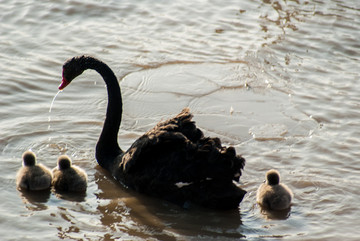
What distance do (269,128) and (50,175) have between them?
259 centimetres

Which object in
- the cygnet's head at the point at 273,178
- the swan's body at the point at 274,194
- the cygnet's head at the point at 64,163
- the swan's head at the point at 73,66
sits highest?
the swan's head at the point at 73,66

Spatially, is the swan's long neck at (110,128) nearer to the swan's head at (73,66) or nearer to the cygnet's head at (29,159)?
the swan's head at (73,66)

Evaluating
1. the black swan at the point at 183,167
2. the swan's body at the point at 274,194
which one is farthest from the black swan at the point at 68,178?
the swan's body at the point at 274,194

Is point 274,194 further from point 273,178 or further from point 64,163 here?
point 64,163

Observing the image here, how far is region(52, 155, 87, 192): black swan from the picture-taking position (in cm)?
570

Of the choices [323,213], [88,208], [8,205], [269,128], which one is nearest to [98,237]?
[88,208]

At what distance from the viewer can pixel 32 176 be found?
5625 millimetres

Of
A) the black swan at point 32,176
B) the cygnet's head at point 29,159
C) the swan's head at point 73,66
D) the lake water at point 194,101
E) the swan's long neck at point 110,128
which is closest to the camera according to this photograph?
the lake water at point 194,101

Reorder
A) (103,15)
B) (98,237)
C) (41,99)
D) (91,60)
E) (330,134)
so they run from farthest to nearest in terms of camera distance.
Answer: (103,15)
(41,99)
(330,134)
(91,60)
(98,237)

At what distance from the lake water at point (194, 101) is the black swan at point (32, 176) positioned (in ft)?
0.32

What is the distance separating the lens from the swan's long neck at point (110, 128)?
629 centimetres

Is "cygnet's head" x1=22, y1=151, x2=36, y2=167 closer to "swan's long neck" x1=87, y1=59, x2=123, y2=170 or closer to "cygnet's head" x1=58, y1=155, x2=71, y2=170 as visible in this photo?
"cygnet's head" x1=58, y1=155, x2=71, y2=170

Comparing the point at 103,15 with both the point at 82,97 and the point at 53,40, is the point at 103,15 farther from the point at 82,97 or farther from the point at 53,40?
the point at 82,97

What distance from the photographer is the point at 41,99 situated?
762cm
